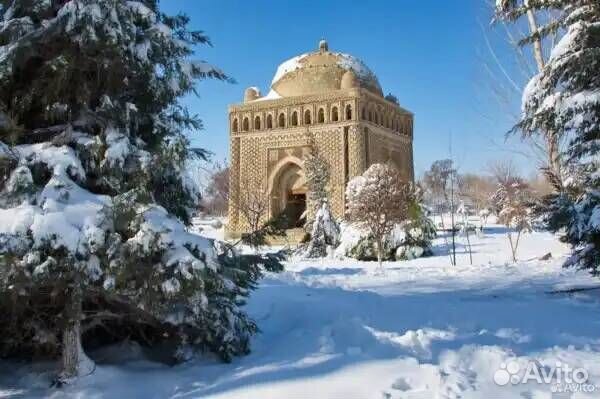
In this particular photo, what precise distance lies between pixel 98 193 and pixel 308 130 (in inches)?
824

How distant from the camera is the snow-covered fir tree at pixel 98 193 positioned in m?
3.33

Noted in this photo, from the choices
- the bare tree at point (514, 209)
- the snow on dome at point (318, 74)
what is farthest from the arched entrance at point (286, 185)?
the bare tree at point (514, 209)

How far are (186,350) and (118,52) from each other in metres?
2.41

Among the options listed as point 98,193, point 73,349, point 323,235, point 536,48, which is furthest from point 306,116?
point 73,349

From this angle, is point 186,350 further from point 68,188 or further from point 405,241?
point 405,241

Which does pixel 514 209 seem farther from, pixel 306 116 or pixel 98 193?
pixel 98 193

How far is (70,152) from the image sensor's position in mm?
3752

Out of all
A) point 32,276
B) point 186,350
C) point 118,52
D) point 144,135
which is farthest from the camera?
point 144,135

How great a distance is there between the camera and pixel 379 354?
3.90 meters

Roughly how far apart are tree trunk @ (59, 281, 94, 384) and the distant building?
20213mm

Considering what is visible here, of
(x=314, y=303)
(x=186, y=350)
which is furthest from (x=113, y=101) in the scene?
(x=314, y=303)

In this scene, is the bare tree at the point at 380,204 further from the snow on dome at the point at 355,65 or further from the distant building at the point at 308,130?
the snow on dome at the point at 355,65

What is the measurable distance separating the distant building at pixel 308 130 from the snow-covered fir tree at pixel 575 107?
55.7 feet

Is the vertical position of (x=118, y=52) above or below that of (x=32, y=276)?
above
